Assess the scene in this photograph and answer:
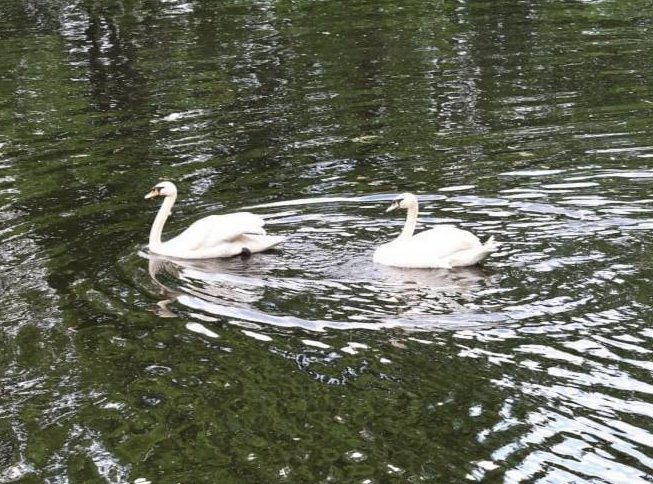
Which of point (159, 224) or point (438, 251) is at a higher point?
point (438, 251)

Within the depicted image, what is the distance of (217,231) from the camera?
12406 millimetres

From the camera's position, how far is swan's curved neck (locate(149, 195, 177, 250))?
41.8 ft

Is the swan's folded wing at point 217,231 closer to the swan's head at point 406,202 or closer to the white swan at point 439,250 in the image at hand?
the swan's head at point 406,202

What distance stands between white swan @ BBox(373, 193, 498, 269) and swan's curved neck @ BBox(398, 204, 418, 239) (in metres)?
0.35

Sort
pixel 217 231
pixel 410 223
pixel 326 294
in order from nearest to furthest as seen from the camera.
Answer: pixel 326 294 < pixel 410 223 < pixel 217 231

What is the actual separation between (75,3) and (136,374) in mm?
25883

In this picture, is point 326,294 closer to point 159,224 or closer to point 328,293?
point 328,293

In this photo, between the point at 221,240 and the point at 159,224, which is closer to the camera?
the point at 221,240

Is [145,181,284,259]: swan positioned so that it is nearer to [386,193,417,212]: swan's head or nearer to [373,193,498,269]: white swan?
[386,193,417,212]: swan's head

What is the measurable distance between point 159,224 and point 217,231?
0.85m

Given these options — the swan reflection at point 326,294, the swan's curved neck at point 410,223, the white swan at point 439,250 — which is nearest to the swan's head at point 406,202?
the swan's curved neck at point 410,223

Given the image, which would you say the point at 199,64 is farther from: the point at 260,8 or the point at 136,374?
the point at 136,374

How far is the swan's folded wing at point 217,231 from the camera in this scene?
12.4 meters

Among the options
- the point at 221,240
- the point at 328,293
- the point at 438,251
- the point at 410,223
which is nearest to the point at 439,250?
the point at 438,251
